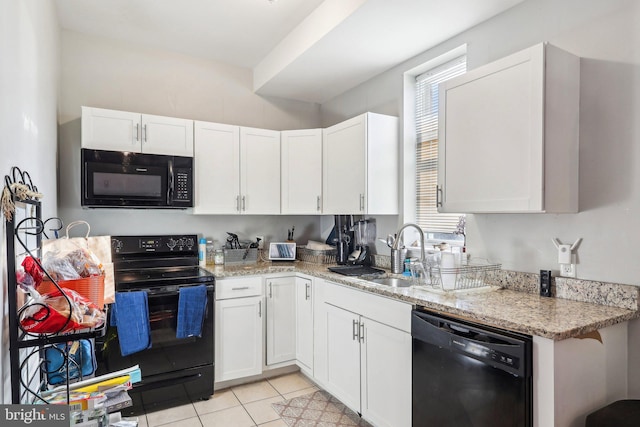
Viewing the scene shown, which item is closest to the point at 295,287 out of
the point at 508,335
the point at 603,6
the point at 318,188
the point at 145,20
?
the point at 318,188

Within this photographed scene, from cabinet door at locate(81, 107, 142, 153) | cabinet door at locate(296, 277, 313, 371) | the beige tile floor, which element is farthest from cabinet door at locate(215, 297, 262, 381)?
cabinet door at locate(81, 107, 142, 153)

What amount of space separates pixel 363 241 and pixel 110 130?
7.18 ft

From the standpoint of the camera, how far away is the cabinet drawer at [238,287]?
9.28 feet

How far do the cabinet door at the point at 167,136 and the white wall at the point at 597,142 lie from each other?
237 cm

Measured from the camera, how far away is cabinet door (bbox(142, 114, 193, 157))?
294cm

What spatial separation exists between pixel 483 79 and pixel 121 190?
2.54 meters

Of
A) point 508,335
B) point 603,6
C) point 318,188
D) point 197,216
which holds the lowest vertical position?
point 508,335

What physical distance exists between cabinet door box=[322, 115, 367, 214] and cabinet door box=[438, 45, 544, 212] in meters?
0.78

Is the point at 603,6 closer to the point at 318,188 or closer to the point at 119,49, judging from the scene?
the point at 318,188

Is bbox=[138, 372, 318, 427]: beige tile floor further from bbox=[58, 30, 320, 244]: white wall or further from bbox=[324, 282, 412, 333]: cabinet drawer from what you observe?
bbox=[58, 30, 320, 244]: white wall

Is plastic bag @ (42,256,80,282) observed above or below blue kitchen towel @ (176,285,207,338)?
above

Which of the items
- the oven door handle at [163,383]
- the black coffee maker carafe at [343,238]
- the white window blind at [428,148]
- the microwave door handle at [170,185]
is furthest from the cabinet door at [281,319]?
the white window blind at [428,148]

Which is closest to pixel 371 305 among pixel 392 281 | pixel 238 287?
pixel 392 281

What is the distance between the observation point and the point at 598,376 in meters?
1.54
